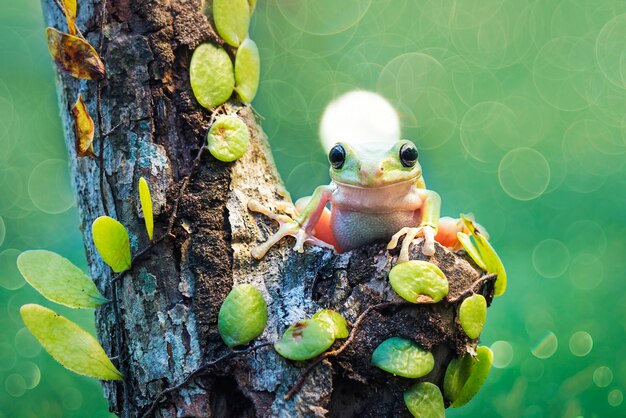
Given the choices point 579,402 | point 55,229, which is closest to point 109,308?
point 579,402

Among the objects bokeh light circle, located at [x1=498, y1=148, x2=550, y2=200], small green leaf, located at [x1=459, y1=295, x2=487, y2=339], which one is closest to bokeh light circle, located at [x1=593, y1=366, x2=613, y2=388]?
bokeh light circle, located at [x1=498, y1=148, x2=550, y2=200]

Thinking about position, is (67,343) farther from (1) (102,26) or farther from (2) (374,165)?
(2) (374,165)

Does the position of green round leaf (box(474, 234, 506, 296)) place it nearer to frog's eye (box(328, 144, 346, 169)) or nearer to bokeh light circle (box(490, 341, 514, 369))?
frog's eye (box(328, 144, 346, 169))

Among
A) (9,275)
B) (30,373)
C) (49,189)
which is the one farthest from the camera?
(49,189)

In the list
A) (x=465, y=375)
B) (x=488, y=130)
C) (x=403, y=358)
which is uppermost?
(x=403, y=358)

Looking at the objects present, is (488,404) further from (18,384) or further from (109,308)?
(18,384)

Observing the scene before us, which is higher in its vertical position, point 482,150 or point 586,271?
point 482,150

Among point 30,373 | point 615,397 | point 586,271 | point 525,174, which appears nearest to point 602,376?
point 615,397
